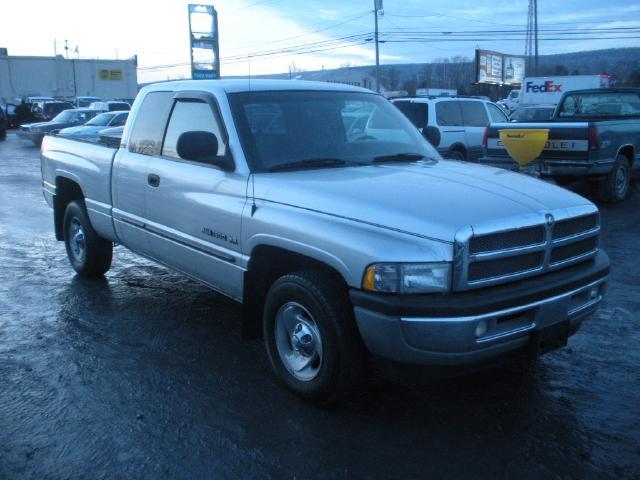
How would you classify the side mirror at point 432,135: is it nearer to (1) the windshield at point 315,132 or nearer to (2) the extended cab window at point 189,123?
(1) the windshield at point 315,132

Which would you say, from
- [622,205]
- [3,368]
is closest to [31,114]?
[622,205]

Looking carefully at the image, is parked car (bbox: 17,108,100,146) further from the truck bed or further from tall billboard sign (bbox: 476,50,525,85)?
tall billboard sign (bbox: 476,50,525,85)

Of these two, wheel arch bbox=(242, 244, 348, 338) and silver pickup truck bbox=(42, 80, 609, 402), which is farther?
wheel arch bbox=(242, 244, 348, 338)

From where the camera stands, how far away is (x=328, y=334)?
364cm

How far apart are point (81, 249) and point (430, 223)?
4.66m

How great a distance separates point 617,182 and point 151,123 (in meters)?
8.84

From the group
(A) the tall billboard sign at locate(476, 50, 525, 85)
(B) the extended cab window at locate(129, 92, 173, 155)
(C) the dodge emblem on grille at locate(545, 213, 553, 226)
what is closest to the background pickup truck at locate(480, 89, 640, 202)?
(B) the extended cab window at locate(129, 92, 173, 155)

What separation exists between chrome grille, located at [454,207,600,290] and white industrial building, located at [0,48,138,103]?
52.6 meters

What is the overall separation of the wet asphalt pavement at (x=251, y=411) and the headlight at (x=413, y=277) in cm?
88

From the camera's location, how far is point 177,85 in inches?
211

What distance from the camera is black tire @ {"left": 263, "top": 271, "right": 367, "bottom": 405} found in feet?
11.9

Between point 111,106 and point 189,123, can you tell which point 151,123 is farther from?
point 111,106

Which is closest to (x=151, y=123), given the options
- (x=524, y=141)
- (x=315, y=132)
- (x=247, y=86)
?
(x=247, y=86)

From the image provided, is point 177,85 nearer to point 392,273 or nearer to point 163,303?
point 163,303
